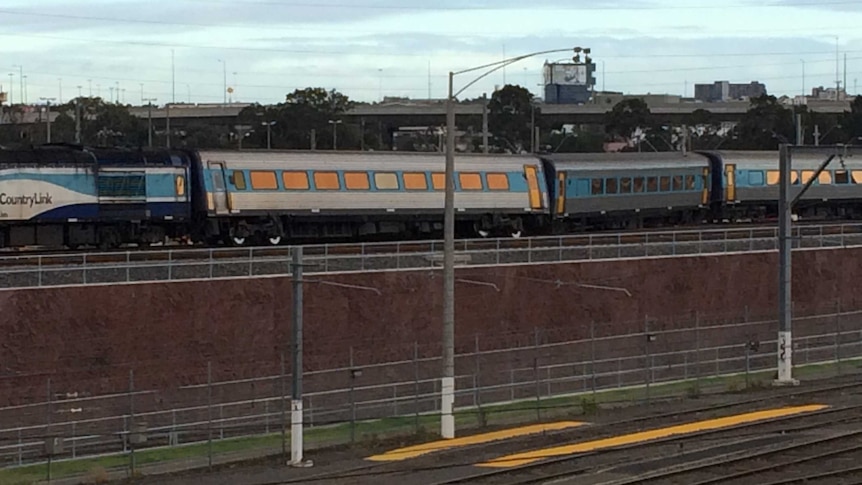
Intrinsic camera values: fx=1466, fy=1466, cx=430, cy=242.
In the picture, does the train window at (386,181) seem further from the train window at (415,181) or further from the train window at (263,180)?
the train window at (263,180)

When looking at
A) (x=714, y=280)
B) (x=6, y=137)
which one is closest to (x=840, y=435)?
(x=714, y=280)

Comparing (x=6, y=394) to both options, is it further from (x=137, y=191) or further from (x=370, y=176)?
(x=370, y=176)

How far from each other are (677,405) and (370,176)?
17656 mm

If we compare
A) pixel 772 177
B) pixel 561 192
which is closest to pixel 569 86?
pixel 772 177

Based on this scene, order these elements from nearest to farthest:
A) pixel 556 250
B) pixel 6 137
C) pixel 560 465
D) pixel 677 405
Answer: pixel 560 465, pixel 677 405, pixel 556 250, pixel 6 137

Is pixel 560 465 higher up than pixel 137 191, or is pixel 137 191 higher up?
pixel 137 191

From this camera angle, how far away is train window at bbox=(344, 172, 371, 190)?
161 ft

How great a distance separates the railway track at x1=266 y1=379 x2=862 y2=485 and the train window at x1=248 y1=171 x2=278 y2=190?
1805 centimetres

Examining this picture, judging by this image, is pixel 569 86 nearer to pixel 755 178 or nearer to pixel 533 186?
pixel 755 178

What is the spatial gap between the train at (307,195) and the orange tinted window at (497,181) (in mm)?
49

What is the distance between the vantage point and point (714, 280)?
162ft

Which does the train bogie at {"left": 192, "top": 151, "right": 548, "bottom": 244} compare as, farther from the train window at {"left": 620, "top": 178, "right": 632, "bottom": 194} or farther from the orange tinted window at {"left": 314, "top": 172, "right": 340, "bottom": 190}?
the train window at {"left": 620, "top": 178, "right": 632, "bottom": 194}

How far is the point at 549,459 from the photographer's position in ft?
88.0

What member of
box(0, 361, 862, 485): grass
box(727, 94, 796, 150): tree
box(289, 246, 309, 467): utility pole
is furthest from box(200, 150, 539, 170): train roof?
box(727, 94, 796, 150): tree
